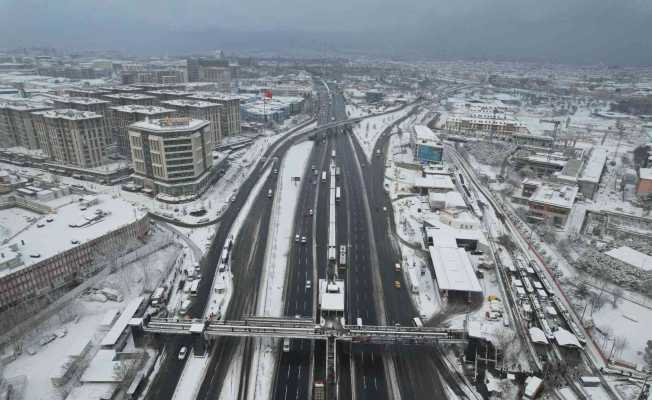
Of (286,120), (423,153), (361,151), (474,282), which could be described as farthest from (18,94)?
(474,282)

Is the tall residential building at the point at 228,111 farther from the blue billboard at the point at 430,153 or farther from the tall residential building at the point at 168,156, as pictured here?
the blue billboard at the point at 430,153

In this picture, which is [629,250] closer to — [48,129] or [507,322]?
[507,322]

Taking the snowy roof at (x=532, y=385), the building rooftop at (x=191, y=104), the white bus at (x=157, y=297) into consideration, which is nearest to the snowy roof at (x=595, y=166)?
the snowy roof at (x=532, y=385)

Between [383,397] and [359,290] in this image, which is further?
[359,290]

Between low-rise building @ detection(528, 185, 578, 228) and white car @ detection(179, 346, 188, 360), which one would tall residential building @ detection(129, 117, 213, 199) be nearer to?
white car @ detection(179, 346, 188, 360)

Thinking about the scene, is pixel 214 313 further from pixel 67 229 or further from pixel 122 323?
pixel 67 229

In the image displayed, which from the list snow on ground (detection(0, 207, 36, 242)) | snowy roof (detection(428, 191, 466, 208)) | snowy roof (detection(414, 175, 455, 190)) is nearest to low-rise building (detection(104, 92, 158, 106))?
snow on ground (detection(0, 207, 36, 242))
